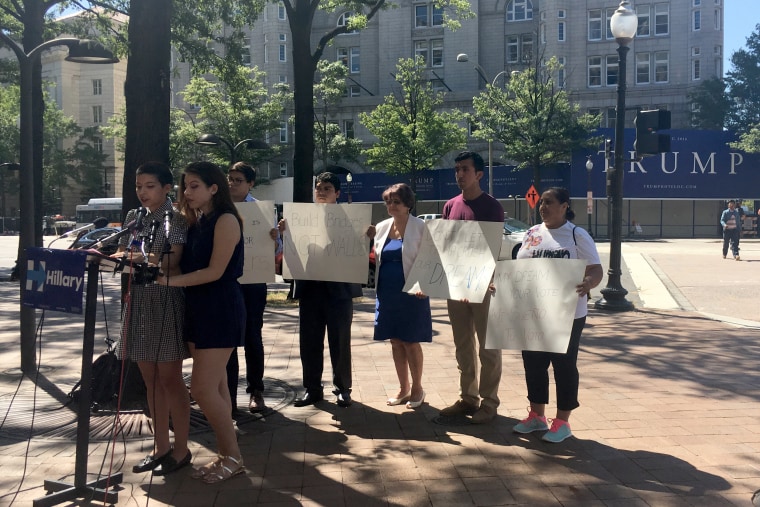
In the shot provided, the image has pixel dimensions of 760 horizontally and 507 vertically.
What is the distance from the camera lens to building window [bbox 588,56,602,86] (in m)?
52.6

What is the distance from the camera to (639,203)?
48.0 meters

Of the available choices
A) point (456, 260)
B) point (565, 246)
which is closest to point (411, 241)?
point (456, 260)

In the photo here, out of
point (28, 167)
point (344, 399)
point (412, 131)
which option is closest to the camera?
point (344, 399)

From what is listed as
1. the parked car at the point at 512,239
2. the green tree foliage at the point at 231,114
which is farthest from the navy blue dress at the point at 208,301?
the green tree foliage at the point at 231,114

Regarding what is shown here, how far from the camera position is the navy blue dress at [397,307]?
562cm

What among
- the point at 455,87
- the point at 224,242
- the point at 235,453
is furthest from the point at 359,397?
the point at 455,87

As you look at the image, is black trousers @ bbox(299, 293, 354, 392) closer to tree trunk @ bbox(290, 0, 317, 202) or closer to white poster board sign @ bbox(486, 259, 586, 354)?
white poster board sign @ bbox(486, 259, 586, 354)

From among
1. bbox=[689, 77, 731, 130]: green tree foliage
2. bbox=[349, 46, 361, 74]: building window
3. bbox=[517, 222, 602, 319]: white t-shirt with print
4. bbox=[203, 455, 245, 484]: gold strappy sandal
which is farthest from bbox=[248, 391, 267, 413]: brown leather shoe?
bbox=[349, 46, 361, 74]: building window

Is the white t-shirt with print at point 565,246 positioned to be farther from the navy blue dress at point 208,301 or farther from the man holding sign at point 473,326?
the navy blue dress at point 208,301

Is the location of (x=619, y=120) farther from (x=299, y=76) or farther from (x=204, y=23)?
(x=204, y=23)

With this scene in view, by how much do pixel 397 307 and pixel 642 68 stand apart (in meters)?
52.8

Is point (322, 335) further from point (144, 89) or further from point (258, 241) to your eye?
point (144, 89)

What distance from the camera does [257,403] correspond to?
5.78 metres

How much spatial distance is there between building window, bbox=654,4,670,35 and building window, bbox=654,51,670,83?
159 centimetres
